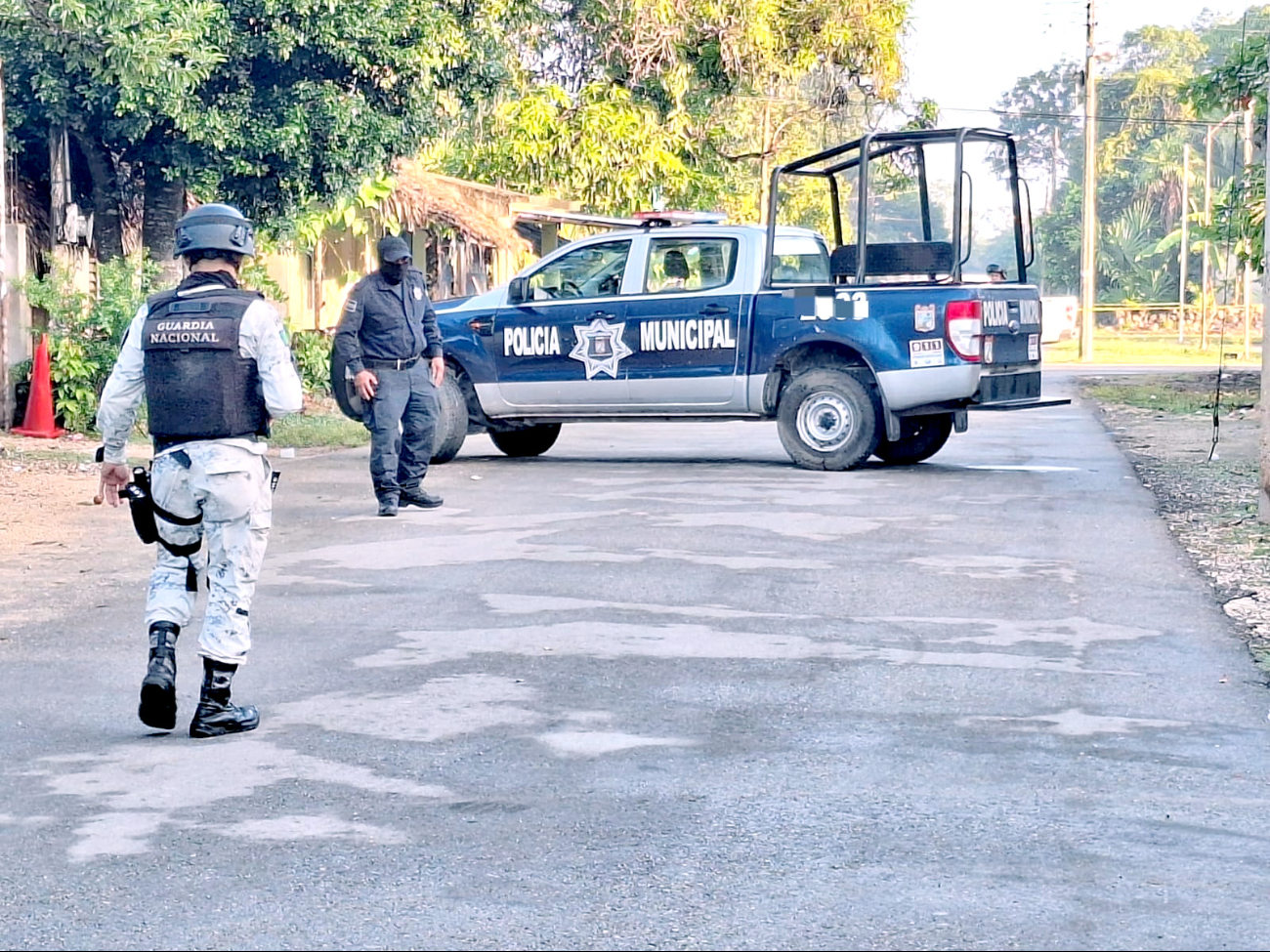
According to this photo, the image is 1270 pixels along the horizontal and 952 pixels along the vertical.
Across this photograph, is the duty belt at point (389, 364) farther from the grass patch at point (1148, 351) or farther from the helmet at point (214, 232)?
the grass patch at point (1148, 351)

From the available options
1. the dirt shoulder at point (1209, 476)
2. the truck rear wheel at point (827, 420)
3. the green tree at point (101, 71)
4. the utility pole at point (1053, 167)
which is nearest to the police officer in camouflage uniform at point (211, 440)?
the dirt shoulder at point (1209, 476)

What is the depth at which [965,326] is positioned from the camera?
1409 cm

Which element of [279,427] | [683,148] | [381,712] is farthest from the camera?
[683,148]

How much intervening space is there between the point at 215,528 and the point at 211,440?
11.4 inches

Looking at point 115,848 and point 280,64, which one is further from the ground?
point 280,64

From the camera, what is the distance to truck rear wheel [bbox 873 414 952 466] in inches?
607

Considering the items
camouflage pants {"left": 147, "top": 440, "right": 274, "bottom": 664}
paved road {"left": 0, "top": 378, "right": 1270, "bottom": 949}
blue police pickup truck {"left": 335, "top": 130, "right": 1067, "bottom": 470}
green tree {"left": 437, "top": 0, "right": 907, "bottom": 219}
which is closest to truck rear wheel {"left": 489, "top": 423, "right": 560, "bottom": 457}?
blue police pickup truck {"left": 335, "top": 130, "right": 1067, "bottom": 470}

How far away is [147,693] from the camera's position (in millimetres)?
6070

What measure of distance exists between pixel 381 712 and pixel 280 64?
13.8 m

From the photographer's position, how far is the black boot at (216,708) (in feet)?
20.2

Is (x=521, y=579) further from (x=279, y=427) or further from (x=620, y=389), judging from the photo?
(x=279, y=427)

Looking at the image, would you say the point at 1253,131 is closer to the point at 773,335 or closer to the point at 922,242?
the point at 922,242

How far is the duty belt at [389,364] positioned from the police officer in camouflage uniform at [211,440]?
18.0ft

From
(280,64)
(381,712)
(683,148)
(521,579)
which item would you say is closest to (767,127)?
(683,148)
